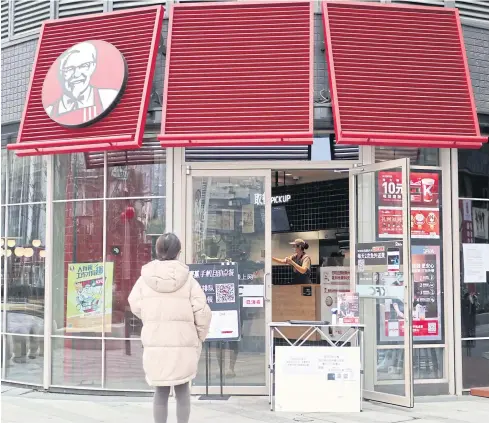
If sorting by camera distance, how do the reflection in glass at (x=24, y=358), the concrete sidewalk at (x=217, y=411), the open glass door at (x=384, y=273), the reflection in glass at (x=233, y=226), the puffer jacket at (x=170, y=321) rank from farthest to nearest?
the reflection in glass at (x=24, y=358) < the reflection in glass at (x=233, y=226) < the open glass door at (x=384, y=273) < the concrete sidewalk at (x=217, y=411) < the puffer jacket at (x=170, y=321)

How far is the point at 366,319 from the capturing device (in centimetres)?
851

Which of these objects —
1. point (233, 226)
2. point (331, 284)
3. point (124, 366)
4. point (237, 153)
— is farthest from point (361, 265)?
point (331, 284)

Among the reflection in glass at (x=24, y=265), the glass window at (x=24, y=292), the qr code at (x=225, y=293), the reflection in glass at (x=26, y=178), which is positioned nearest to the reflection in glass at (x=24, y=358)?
the glass window at (x=24, y=292)

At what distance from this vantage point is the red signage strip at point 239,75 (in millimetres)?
8031

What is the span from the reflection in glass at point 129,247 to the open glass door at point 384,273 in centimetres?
228

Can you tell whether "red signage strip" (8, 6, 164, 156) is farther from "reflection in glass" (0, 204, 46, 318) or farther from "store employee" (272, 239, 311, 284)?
"store employee" (272, 239, 311, 284)

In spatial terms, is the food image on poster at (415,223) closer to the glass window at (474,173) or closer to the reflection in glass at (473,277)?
the reflection in glass at (473,277)

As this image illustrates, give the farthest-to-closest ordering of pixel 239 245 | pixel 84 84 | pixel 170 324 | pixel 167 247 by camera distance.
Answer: pixel 239 245 → pixel 84 84 → pixel 167 247 → pixel 170 324

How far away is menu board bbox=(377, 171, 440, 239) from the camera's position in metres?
8.36

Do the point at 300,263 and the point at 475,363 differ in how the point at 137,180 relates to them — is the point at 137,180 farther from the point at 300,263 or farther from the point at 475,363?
the point at 475,363

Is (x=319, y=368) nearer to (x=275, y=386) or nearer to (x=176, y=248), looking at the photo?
(x=275, y=386)

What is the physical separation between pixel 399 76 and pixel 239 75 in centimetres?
175

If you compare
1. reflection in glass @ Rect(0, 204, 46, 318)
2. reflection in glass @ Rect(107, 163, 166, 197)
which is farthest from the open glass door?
reflection in glass @ Rect(0, 204, 46, 318)

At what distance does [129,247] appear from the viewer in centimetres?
881
